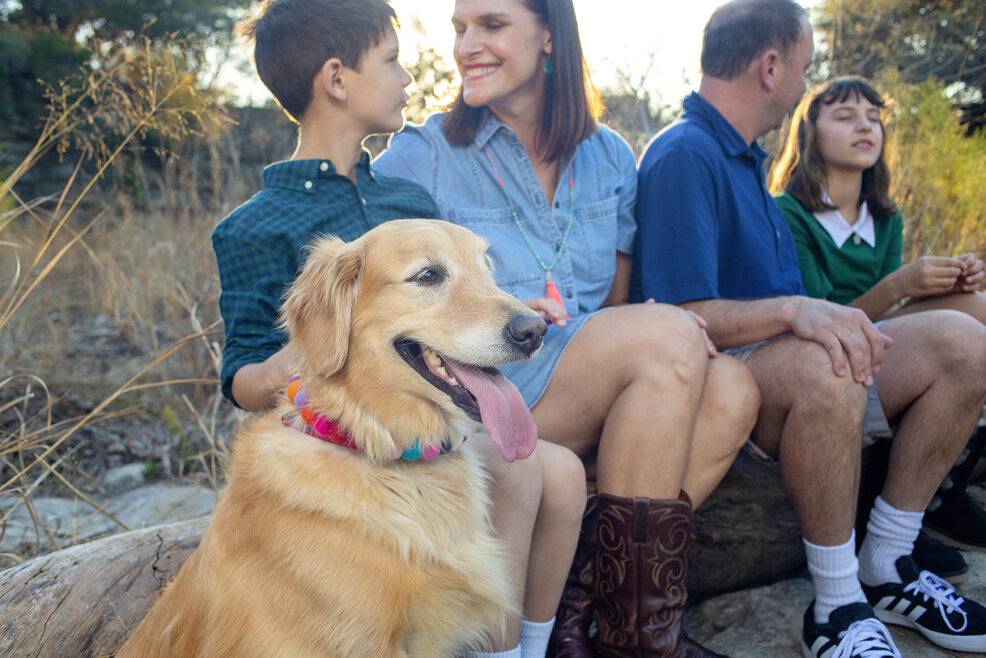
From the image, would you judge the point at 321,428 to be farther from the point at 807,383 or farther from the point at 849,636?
the point at 849,636

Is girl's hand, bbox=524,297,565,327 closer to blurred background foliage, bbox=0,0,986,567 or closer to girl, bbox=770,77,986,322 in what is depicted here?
blurred background foliage, bbox=0,0,986,567

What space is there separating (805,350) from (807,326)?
8 centimetres

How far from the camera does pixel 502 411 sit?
1693 millimetres

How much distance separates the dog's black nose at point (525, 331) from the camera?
1696 millimetres

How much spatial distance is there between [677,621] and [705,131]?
6.20ft

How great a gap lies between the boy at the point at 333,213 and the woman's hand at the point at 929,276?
1.67 metres

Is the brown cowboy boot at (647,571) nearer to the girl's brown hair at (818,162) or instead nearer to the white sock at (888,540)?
the white sock at (888,540)

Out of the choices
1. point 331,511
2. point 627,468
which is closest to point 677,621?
point 627,468

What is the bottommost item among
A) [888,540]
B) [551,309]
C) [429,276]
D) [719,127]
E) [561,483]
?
[888,540]

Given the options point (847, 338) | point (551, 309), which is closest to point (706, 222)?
point (847, 338)

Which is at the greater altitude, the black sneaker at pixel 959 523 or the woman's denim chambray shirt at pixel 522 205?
the woman's denim chambray shirt at pixel 522 205

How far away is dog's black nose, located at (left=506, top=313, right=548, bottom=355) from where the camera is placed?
5.57 ft

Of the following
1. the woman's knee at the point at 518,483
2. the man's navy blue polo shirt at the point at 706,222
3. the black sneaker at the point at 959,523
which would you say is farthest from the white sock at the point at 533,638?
the black sneaker at the point at 959,523

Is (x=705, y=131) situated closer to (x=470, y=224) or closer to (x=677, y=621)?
(x=470, y=224)
